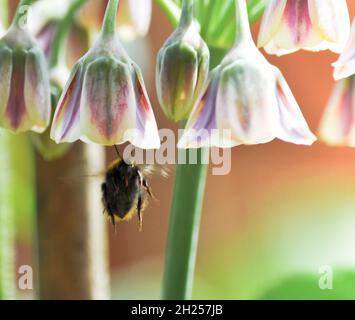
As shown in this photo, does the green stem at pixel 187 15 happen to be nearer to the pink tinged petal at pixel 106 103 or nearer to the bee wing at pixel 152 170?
the pink tinged petal at pixel 106 103

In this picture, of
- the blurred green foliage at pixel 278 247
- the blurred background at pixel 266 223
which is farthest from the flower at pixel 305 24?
the blurred green foliage at pixel 278 247

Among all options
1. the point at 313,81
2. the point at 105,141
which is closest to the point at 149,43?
the point at 313,81

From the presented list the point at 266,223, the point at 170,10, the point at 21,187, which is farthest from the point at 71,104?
the point at 266,223

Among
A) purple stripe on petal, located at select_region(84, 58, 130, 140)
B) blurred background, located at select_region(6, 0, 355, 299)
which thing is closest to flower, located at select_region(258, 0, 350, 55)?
purple stripe on petal, located at select_region(84, 58, 130, 140)

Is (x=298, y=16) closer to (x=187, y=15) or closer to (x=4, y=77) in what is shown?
(x=187, y=15)
